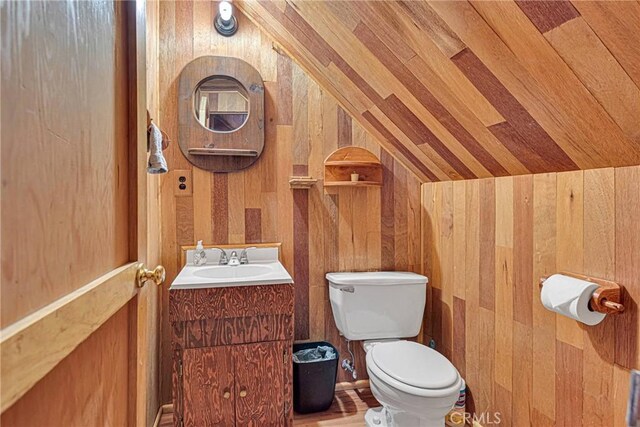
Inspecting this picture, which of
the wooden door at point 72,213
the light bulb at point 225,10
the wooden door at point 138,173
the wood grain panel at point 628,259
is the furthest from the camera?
the light bulb at point 225,10

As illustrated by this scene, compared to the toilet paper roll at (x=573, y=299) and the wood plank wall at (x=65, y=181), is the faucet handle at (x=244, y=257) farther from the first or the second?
the toilet paper roll at (x=573, y=299)

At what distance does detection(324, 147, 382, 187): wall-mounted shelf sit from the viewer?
2.01 meters

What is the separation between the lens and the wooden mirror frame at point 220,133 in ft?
6.16

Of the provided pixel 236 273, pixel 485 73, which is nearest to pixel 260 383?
pixel 236 273

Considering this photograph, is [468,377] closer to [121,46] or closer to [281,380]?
[281,380]

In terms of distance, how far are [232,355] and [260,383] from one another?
19 cm

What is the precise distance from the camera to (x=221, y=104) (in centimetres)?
196

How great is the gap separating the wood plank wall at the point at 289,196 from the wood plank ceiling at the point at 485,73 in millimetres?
218

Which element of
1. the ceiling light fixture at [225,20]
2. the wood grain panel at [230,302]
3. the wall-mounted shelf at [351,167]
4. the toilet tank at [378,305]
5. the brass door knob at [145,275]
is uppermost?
the ceiling light fixture at [225,20]

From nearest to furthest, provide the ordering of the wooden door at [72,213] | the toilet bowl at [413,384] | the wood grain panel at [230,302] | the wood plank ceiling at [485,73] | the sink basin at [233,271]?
the wooden door at [72,213]
the wood plank ceiling at [485,73]
the toilet bowl at [413,384]
the wood grain panel at [230,302]
the sink basin at [233,271]

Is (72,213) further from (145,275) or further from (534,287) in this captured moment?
(534,287)

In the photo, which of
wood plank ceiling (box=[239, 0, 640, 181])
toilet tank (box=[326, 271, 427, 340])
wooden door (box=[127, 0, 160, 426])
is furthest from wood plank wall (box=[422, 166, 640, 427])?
wooden door (box=[127, 0, 160, 426])

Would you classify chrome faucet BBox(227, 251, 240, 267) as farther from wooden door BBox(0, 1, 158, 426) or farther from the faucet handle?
wooden door BBox(0, 1, 158, 426)

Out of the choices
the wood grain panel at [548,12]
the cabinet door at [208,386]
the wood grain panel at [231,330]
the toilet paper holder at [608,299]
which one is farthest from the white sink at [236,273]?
the wood grain panel at [548,12]
